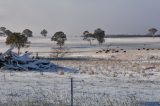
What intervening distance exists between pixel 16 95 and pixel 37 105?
13.3 feet

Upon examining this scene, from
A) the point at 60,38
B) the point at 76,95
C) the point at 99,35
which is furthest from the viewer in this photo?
the point at 99,35

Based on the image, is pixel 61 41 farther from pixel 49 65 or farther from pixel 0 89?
pixel 0 89

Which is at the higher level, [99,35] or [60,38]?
[99,35]

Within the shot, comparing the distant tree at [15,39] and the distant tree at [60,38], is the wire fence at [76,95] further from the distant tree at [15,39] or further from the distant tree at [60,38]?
the distant tree at [60,38]

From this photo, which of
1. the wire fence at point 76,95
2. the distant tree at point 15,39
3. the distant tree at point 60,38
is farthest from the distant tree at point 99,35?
the wire fence at point 76,95

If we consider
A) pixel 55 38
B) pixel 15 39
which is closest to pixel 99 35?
pixel 55 38

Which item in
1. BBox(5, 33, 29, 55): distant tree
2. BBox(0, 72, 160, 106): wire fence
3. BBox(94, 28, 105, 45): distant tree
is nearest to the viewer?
BBox(0, 72, 160, 106): wire fence

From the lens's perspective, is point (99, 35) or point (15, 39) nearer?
point (15, 39)

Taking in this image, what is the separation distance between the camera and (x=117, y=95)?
1570cm

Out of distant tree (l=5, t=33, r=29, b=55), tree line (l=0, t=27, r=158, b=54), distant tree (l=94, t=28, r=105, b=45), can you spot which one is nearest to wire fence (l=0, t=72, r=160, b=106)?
tree line (l=0, t=27, r=158, b=54)

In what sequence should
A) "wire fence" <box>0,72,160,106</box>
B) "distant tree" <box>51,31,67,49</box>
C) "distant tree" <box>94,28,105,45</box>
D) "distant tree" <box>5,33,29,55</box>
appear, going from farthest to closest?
"distant tree" <box>94,28,105,45</box>, "distant tree" <box>51,31,67,49</box>, "distant tree" <box>5,33,29,55</box>, "wire fence" <box>0,72,160,106</box>

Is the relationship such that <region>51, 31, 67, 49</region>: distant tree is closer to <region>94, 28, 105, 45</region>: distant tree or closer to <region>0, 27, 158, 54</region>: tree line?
<region>0, 27, 158, 54</region>: tree line

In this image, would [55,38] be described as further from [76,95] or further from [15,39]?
[76,95]

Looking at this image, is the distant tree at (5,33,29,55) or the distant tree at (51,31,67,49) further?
the distant tree at (51,31,67,49)
